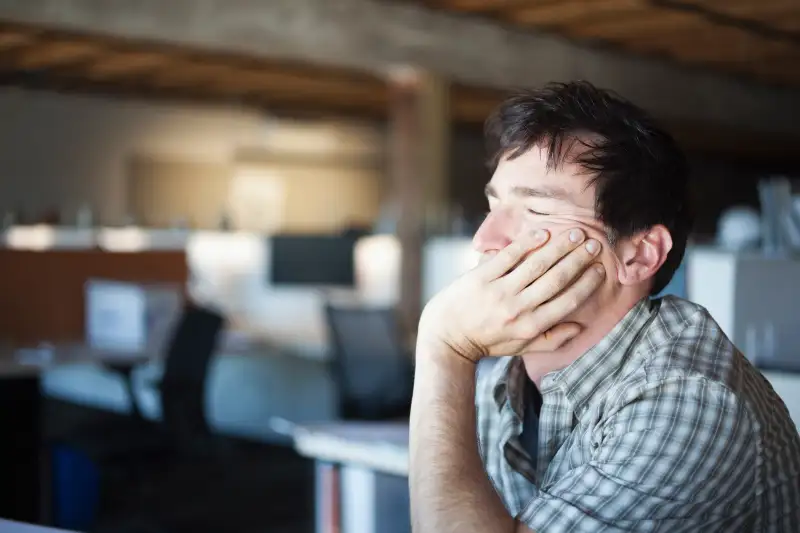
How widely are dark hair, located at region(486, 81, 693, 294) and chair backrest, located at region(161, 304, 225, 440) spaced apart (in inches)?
127

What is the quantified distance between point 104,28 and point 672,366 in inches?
246

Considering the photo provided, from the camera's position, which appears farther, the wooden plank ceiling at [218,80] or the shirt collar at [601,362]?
the wooden plank ceiling at [218,80]

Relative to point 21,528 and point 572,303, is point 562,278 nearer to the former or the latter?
point 572,303

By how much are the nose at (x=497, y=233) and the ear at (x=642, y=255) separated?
0.13 m

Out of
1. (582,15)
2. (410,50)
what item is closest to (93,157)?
(410,50)

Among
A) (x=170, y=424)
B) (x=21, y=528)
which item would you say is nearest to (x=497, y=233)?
(x=21, y=528)

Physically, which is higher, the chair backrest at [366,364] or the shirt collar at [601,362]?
the shirt collar at [601,362]

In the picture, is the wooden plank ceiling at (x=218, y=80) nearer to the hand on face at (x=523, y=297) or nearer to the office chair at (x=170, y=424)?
the office chair at (x=170, y=424)

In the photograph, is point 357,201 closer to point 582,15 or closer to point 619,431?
point 582,15

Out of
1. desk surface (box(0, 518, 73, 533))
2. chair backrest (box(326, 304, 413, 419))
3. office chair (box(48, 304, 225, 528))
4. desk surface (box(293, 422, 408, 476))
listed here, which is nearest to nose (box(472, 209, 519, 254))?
desk surface (box(0, 518, 73, 533))

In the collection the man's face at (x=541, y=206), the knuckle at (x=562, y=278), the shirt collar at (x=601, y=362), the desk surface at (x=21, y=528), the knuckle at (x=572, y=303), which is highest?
the man's face at (x=541, y=206)

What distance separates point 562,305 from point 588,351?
8 cm

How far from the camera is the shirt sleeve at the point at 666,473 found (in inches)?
38.2

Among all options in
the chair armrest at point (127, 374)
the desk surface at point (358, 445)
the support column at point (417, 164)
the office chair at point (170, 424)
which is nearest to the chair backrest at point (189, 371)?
the office chair at point (170, 424)
